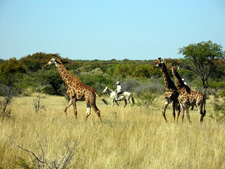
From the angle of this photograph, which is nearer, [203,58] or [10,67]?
[203,58]

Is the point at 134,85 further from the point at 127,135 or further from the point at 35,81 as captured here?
the point at 127,135

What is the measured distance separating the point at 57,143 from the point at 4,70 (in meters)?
34.7

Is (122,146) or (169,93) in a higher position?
(169,93)

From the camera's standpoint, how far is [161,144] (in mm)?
5945

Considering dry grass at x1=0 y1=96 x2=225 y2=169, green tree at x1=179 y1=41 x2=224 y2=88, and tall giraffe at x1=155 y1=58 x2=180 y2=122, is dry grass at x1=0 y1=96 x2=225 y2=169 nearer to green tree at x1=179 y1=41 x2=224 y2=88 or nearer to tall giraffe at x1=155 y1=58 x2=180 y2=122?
tall giraffe at x1=155 y1=58 x2=180 y2=122

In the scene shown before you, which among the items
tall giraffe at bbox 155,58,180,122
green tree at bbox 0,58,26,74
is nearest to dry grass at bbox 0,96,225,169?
tall giraffe at bbox 155,58,180,122

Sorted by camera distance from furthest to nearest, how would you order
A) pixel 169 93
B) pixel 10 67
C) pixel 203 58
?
pixel 10 67, pixel 203 58, pixel 169 93

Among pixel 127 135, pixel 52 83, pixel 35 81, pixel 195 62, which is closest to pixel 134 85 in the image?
pixel 195 62

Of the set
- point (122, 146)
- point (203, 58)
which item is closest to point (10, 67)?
point (203, 58)

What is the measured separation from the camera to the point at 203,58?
2806 cm

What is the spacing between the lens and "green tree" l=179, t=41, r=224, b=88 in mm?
27880

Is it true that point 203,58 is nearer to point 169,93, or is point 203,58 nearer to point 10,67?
point 169,93

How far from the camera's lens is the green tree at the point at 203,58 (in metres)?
27.9

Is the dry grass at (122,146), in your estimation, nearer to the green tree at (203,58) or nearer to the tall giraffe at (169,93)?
the tall giraffe at (169,93)
